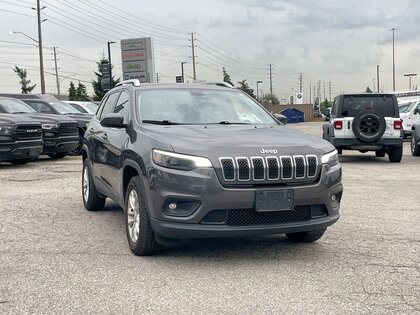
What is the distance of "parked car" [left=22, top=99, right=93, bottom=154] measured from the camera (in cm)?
1673

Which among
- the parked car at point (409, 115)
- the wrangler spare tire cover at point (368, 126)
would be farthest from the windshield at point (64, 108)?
the parked car at point (409, 115)

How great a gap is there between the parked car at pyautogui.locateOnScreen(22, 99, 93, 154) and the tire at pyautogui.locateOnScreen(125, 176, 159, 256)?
38.2 ft

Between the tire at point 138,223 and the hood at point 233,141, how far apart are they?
566 mm

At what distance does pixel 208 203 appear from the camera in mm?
4633

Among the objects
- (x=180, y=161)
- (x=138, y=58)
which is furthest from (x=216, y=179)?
(x=138, y=58)

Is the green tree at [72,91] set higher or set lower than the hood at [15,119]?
higher

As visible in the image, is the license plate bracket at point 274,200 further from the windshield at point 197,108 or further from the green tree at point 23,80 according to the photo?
the green tree at point 23,80

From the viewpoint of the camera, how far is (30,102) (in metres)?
17.6

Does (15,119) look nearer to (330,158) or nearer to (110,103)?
(110,103)

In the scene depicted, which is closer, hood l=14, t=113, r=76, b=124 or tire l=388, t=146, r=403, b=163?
tire l=388, t=146, r=403, b=163

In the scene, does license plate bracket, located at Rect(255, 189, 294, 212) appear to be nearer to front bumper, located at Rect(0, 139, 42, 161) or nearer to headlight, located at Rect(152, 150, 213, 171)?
headlight, located at Rect(152, 150, 213, 171)

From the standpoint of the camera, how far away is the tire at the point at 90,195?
748 centimetres

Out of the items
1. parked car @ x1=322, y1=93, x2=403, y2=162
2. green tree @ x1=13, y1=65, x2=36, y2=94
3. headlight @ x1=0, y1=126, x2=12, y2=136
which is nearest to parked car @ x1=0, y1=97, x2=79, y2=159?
headlight @ x1=0, y1=126, x2=12, y2=136

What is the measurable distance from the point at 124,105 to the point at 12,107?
9723 millimetres
